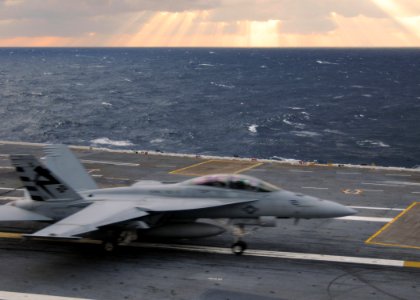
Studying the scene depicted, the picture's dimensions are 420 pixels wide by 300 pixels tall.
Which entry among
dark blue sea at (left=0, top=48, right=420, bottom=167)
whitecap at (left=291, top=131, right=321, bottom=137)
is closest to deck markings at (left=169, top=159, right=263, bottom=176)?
dark blue sea at (left=0, top=48, right=420, bottom=167)

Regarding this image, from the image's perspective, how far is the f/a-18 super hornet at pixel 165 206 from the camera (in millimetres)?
19094

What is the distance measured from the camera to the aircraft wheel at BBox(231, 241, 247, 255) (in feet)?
63.6

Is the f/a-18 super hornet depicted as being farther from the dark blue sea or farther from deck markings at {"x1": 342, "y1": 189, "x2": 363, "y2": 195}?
the dark blue sea

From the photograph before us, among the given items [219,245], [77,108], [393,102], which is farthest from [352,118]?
[219,245]

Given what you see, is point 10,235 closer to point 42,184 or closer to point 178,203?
point 42,184

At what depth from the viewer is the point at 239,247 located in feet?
63.6

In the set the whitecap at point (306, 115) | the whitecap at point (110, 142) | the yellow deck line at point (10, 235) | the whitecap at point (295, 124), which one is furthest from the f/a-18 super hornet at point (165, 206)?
the whitecap at point (306, 115)

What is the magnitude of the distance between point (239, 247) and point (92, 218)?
5529 millimetres

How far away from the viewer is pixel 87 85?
163000mm

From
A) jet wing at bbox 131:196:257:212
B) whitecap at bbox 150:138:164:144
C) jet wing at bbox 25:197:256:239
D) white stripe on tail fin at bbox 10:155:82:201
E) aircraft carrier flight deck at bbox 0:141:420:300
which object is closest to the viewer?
aircraft carrier flight deck at bbox 0:141:420:300

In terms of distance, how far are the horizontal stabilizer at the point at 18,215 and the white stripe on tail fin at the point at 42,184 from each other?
646 mm

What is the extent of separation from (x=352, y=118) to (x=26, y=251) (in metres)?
82.9

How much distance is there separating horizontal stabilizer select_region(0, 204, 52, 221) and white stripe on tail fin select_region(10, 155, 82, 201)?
0.65 metres

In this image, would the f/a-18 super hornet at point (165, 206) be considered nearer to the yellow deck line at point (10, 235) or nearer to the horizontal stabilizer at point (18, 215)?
the horizontal stabilizer at point (18, 215)
